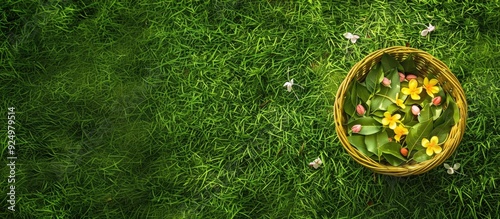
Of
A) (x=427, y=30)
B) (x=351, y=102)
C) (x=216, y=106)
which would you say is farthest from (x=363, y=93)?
(x=216, y=106)

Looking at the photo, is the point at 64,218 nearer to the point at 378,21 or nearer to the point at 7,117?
the point at 7,117

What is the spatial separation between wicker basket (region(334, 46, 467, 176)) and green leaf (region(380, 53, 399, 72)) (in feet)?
0.06

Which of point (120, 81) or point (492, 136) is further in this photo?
point (120, 81)

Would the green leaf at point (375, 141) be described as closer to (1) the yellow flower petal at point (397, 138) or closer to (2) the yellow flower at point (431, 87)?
(1) the yellow flower petal at point (397, 138)

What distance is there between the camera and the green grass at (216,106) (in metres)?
2.51

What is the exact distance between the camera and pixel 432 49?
2596 millimetres

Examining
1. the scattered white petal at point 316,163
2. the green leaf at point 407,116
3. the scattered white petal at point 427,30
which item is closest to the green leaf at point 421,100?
the green leaf at point 407,116

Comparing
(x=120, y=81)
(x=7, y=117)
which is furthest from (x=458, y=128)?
(x=7, y=117)

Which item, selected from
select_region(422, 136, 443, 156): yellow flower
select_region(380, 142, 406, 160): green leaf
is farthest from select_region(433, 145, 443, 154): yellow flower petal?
select_region(380, 142, 406, 160): green leaf

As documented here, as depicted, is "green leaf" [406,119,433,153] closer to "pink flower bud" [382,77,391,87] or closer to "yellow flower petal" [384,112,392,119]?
"yellow flower petal" [384,112,392,119]

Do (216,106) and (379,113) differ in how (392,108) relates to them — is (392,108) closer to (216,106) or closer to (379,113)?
(379,113)

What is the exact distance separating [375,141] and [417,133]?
0.19m

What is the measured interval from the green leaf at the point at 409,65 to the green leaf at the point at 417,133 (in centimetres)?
28

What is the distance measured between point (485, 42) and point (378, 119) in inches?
29.9
